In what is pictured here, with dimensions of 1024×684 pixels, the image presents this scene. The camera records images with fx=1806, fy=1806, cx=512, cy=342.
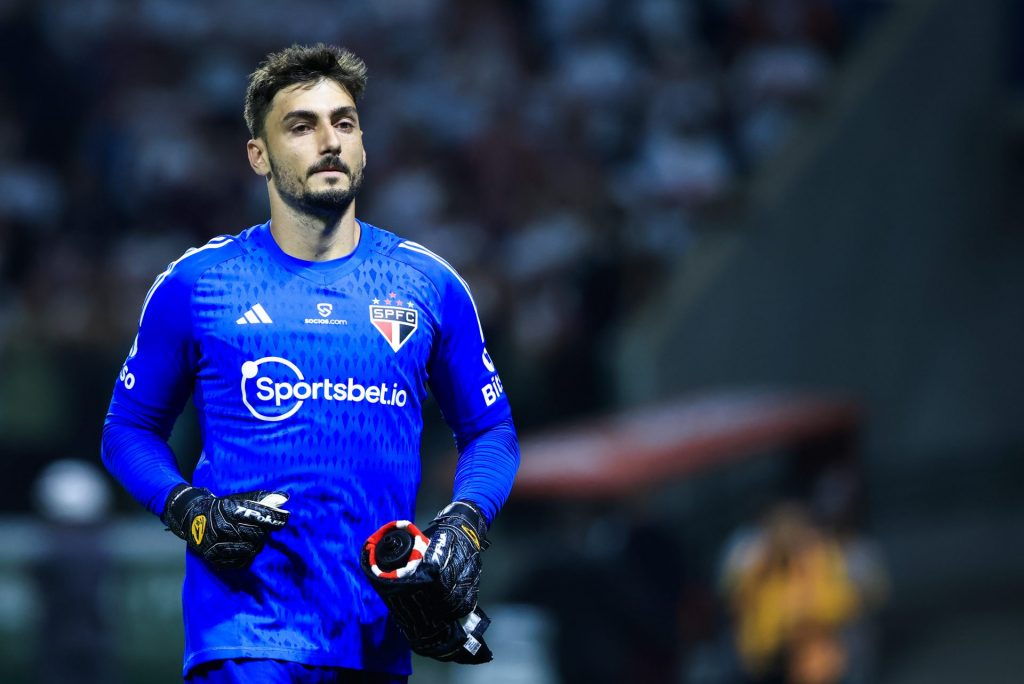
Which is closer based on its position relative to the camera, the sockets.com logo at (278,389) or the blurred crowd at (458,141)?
the sockets.com logo at (278,389)

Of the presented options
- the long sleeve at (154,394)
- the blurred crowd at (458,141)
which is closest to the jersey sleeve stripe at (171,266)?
the long sleeve at (154,394)

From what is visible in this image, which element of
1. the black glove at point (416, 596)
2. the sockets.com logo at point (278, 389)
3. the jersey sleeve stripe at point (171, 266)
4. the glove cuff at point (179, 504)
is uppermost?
the jersey sleeve stripe at point (171, 266)

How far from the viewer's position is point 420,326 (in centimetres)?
431

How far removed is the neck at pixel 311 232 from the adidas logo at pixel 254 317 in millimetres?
181

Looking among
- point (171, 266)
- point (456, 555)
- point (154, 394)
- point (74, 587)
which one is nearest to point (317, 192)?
point (171, 266)

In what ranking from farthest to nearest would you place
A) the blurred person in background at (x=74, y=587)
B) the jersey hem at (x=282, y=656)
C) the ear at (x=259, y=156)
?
the blurred person in background at (x=74, y=587), the ear at (x=259, y=156), the jersey hem at (x=282, y=656)

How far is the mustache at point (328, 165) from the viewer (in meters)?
4.19

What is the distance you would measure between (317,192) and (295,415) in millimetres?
521

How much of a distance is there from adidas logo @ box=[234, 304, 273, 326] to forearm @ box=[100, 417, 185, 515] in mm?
392

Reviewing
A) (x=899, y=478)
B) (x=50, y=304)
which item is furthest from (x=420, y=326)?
(x=899, y=478)

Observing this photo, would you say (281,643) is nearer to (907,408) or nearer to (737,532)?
(737,532)

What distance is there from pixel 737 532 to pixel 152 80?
6479 mm

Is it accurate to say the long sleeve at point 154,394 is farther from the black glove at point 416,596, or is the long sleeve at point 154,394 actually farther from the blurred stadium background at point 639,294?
the blurred stadium background at point 639,294

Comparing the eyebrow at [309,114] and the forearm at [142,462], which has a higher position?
the eyebrow at [309,114]
